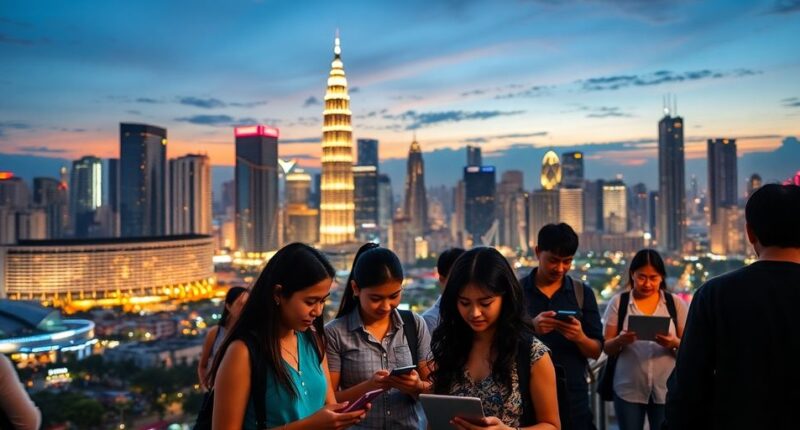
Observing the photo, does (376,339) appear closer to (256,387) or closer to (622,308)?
(256,387)

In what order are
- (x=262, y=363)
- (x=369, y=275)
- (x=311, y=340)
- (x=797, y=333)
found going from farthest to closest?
(x=369, y=275)
(x=311, y=340)
(x=262, y=363)
(x=797, y=333)

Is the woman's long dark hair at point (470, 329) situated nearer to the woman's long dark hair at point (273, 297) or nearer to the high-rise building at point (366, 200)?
the woman's long dark hair at point (273, 297)

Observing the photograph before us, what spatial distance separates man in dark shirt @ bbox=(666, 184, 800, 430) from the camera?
1.63 metres

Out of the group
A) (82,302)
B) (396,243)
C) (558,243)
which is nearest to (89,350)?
(82,302)

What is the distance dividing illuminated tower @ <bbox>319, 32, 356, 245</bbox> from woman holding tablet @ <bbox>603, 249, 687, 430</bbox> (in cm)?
2699

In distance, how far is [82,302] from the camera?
32.1 m

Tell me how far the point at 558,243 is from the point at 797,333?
116 centimetres

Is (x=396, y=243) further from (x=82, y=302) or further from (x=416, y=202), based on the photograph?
(x=82, y=302)

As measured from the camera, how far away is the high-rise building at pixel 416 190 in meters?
56.2

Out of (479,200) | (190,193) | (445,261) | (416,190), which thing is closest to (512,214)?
(479,200)

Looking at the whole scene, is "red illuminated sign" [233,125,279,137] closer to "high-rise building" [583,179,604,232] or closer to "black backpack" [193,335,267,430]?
"high-rise building" [583,179,604,232]

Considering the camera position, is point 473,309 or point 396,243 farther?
point 396,243

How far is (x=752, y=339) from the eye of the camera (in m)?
1.64

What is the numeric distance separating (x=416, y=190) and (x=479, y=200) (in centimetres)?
845
